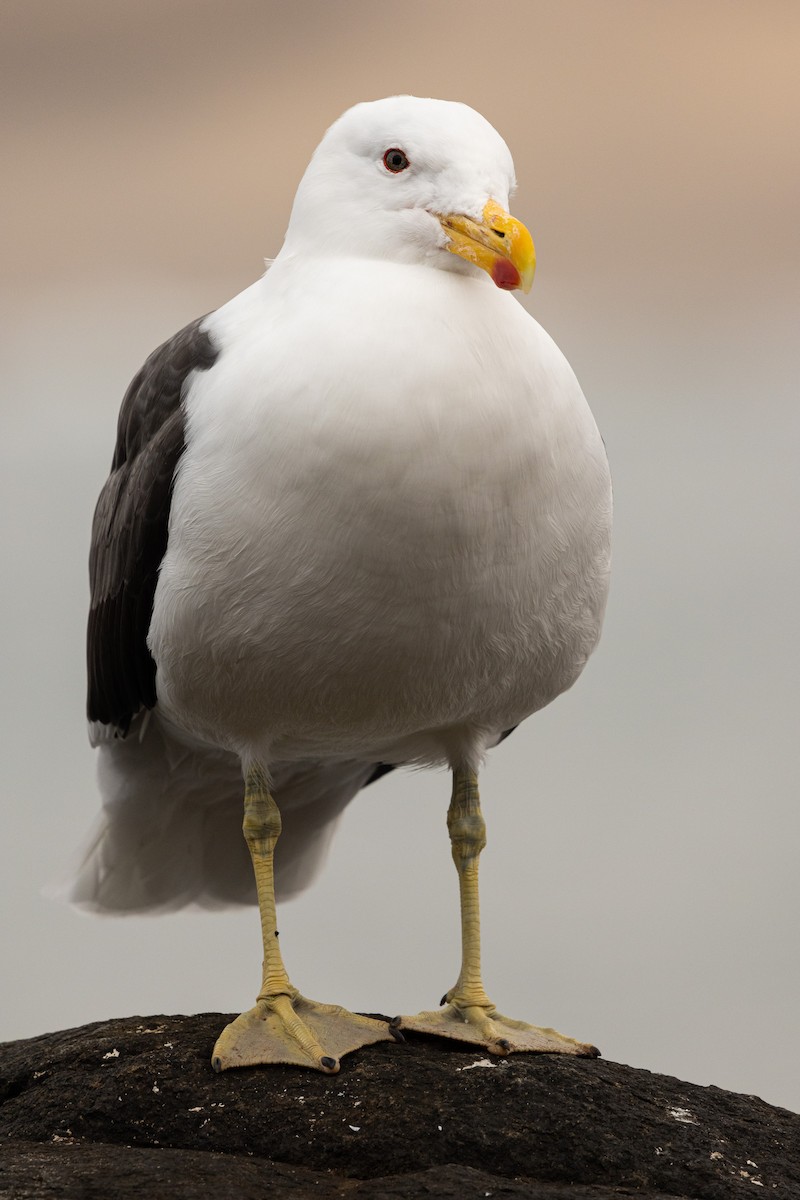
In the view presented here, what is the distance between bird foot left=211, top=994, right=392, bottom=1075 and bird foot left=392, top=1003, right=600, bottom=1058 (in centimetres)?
13

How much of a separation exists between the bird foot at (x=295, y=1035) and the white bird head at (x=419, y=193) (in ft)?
7.01

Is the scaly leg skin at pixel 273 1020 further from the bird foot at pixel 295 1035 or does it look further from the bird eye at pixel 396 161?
the bird eye at pixel 396 161

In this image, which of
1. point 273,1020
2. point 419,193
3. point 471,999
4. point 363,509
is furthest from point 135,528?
point 471,999

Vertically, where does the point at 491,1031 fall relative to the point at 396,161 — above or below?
below

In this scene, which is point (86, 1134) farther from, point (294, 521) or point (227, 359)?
point (227, 359)

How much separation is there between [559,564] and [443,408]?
616 millimetres

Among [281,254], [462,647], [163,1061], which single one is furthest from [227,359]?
[163,1061]

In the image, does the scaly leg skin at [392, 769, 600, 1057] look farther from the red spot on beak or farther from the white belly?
the red spot on beak

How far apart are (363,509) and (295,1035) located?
1570mm

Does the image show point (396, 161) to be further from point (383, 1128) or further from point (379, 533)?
point (383, 1128)

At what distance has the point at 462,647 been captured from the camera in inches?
171

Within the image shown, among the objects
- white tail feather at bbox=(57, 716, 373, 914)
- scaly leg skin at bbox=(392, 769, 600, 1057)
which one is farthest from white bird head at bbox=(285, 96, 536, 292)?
white tail feather at bbox=(57, 716, 373, 914)

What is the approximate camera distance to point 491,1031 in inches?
186

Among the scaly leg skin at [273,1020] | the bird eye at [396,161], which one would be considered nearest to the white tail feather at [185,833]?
the scaly leg skin at [273,1020]
